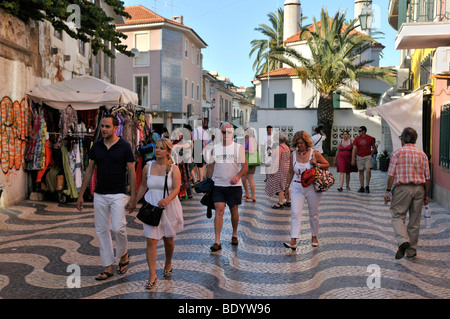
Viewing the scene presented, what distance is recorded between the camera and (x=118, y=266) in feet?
17.9

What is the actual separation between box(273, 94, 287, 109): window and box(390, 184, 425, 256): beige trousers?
1125 inches

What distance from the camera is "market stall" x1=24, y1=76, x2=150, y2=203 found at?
10.3 meters

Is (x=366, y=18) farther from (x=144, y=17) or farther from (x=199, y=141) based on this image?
(x=144, y=17)

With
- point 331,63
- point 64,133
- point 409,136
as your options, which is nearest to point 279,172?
point 409,136

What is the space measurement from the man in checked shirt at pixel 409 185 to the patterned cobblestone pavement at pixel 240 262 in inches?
14.0

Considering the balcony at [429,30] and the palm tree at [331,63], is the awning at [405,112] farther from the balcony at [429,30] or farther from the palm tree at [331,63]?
the palm tree at [331,63]

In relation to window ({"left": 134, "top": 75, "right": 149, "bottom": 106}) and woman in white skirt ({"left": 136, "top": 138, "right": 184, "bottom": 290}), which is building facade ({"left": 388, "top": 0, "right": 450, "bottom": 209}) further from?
window ({"left": 134, "top": 75, "right": 149, "bottom": 106})

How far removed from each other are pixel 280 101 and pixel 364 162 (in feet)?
72.6

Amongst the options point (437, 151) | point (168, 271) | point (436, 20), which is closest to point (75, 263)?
point (168, 271)

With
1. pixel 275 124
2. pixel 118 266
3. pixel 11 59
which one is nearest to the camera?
pixel 118 266

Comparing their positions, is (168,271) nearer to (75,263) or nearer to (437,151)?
(75,263)

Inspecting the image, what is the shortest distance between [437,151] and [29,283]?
10.6m

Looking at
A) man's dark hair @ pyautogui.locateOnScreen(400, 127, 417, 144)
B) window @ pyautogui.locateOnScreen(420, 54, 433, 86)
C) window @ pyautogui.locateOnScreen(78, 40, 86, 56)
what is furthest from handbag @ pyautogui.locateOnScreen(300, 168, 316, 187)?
window @ pyautogui.locateOnScreen(78, 40, 86, 56)

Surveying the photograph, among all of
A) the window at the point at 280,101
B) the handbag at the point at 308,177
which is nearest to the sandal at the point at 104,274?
the handbag at the point at 308,177
